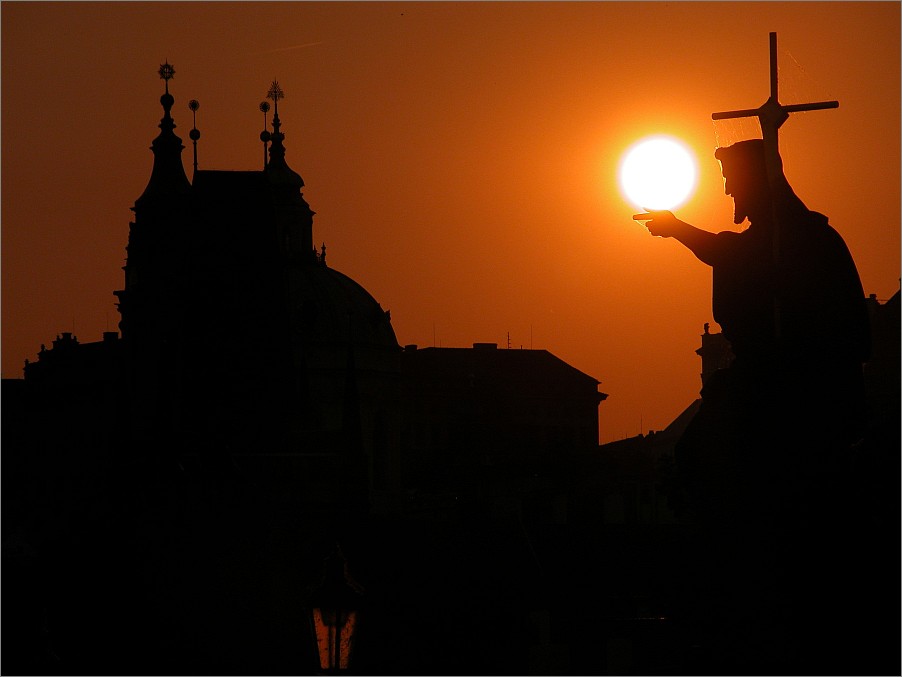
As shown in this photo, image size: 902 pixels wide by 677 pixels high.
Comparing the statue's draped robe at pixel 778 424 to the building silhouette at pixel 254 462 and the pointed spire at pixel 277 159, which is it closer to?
the building silhouette at pixel 254 462

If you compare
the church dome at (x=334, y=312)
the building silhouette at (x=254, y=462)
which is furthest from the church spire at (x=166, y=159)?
the church dome at (x=334, y=312)

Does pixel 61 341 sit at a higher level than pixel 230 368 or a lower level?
higher

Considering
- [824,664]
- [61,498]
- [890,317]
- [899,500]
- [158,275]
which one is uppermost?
[158,275]

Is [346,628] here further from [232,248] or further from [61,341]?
Result: [61,341]

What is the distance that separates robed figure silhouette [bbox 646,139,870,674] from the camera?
1180 centimetres

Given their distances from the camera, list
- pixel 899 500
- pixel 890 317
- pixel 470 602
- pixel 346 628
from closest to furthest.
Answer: pixel 899 500, pixel 346 628, pixel 890 317, pixel 470 602

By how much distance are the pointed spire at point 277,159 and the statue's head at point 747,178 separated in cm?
13343

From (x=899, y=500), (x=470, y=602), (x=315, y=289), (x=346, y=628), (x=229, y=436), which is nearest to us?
(x=899, y=500)

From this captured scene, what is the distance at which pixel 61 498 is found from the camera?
10188cm

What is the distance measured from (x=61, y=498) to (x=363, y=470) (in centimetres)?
1509

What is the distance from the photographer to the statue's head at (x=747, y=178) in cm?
1267

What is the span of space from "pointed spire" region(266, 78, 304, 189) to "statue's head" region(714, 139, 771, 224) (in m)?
133

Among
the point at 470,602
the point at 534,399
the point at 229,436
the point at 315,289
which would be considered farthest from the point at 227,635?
the point at 534,399

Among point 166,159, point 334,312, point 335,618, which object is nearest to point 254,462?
point 166,159
